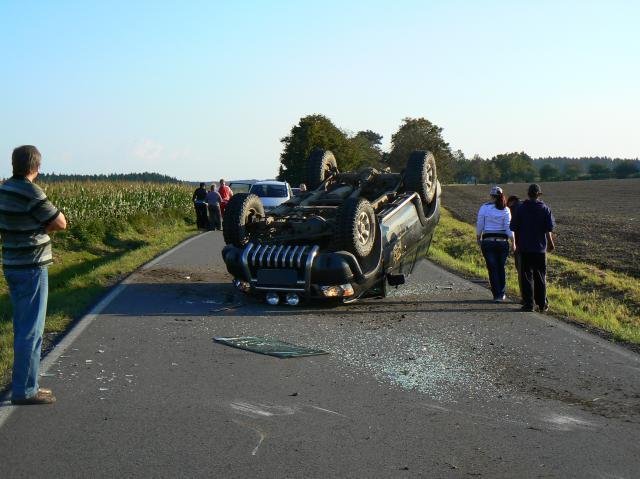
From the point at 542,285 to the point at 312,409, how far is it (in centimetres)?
577

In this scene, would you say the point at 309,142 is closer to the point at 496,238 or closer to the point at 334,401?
the point at 496,238

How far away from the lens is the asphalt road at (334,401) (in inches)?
194

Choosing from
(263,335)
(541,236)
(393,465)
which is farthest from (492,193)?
(393,465)

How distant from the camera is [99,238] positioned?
24.5 meters

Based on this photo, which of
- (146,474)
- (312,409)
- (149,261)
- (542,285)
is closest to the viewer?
(146,474)

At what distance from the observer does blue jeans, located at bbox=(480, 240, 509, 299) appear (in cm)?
1163

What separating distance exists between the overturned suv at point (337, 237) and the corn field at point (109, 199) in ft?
45.7

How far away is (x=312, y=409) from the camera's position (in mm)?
6070

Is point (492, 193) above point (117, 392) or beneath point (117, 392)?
above

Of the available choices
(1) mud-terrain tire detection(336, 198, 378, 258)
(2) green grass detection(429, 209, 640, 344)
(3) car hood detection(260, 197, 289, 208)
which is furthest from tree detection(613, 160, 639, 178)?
(1) mud-terrain tire detection(336, 198, 378, 258)

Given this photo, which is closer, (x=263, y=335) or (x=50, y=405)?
(x=50, y=405)

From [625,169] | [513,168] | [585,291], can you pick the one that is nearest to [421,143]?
[585,291]

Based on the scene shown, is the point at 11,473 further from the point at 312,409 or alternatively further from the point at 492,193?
the point at 492,193

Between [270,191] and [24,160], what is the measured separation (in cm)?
2215
